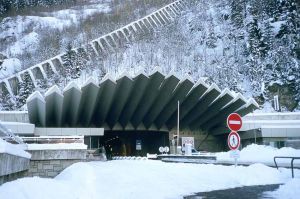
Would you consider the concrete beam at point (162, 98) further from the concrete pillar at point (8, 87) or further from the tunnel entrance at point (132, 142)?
the concrete pillar at point (8, 87)

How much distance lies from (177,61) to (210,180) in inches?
3204

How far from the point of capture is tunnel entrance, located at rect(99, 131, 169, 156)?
44469 millimetres

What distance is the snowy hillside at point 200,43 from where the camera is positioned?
70750 mm

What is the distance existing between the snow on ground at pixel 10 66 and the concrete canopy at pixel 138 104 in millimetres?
40915

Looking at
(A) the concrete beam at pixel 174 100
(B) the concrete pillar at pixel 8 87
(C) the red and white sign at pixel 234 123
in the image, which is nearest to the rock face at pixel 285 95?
(A) the concrete beam at pixel 174 100

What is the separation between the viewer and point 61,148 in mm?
15562

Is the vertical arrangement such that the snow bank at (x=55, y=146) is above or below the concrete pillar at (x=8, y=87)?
below

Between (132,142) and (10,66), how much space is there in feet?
153

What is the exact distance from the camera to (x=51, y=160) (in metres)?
15.3

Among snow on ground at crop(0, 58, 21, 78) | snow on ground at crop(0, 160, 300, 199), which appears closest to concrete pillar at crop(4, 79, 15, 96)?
snow on ground at crop(0, 58, 21, 78)

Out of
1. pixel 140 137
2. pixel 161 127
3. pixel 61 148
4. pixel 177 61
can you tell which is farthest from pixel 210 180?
pixel 177 61

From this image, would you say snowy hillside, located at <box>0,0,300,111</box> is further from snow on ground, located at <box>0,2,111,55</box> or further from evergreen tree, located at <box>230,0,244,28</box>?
snow on ground, located at <box>0,2,111,55</box>

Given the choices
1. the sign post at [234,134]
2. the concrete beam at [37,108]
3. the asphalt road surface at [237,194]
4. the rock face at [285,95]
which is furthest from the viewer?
the rock face at [285,95]

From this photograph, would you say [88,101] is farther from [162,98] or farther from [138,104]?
[162,98]
